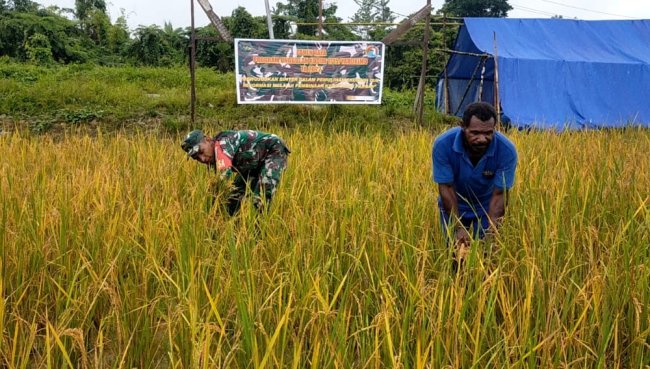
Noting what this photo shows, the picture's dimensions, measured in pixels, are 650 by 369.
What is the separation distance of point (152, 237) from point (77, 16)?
64.8ft

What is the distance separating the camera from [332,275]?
1.80m

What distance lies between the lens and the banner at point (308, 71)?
714 centimetres

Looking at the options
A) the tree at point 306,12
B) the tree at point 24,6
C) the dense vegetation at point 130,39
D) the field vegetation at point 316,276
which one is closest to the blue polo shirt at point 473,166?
the field vegetation at point 316,276

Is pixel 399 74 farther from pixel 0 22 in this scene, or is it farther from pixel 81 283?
pixel 81 283

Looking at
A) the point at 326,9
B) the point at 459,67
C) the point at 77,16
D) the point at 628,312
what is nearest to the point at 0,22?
the point at 77,16

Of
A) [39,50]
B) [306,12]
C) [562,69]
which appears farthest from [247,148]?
[306,12]

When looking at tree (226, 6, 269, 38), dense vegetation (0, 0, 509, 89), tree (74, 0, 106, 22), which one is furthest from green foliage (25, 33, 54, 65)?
tree (226, 6, 269, 38)

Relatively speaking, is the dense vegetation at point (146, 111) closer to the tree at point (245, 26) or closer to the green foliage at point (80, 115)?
the green foliage at point (80, 115)

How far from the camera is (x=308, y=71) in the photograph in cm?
734

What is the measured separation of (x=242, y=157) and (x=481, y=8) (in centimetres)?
3053

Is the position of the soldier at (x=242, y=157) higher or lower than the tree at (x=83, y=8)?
lower

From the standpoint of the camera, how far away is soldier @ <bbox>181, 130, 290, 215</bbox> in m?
2.78

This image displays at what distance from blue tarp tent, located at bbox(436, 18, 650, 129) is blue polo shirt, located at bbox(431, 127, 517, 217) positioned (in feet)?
21.3

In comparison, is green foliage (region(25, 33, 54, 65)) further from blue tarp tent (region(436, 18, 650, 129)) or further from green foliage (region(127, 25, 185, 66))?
blue tarp tent (region(436, 18, 650, 129))
